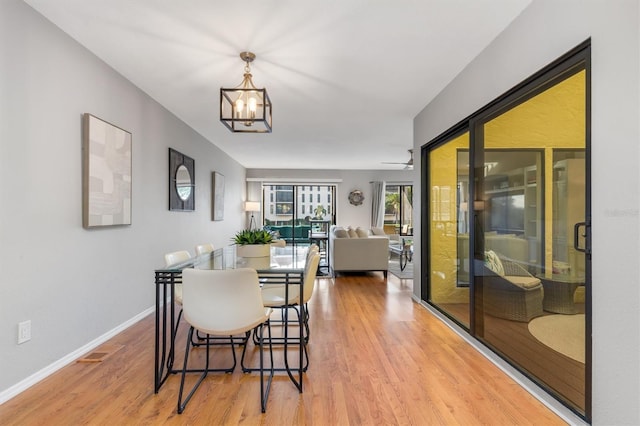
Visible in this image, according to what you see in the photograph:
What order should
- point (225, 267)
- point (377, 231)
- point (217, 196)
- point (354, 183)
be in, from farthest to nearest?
point (354, 183), point (377, 231), point (217, 196), point (225, 267)

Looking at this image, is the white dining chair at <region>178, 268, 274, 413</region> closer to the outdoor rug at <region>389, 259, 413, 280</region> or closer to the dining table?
the dining table

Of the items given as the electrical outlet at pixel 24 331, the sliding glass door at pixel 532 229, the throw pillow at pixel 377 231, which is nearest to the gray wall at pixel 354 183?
the throw pillow at pixel 377 231

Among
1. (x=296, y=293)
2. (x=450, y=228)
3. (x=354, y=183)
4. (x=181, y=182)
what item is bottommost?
(x=296, y=293)

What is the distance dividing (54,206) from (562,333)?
3.45 metres

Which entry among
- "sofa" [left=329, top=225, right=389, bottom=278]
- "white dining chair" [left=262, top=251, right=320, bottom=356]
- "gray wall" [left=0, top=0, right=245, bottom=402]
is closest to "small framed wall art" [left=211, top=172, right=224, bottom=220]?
"sofa" [left=329, top=225, right=389, bottom=278]

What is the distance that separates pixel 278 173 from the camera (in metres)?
9.45

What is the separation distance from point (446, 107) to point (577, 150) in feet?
5.84

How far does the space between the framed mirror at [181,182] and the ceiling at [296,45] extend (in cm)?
64

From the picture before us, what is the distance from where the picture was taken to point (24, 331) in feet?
6.86

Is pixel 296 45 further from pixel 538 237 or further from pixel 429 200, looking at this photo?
pixel 429 200

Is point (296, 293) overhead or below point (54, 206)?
below

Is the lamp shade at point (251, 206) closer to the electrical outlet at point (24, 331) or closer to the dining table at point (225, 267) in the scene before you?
the dining table at point (225, 267)

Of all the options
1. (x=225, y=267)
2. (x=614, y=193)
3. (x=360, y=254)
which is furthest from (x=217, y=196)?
(x=614, y=193)

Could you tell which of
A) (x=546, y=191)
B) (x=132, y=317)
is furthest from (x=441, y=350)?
(x=132, y=317)
